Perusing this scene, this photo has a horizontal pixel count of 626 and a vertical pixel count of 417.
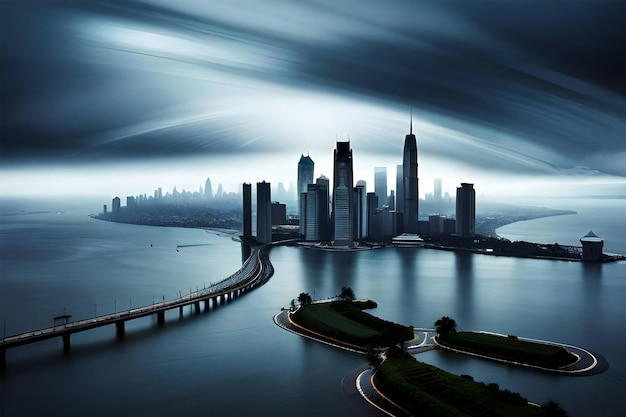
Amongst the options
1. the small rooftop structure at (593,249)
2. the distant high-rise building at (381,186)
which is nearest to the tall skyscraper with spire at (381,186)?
the distant high-rise building at (381,186)

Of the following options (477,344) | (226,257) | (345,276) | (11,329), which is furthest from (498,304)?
(226,257)

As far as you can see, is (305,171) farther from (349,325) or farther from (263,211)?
(349,325)

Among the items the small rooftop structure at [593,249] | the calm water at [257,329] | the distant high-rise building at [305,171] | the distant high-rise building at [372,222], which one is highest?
the distant high-rise building at [305,171]

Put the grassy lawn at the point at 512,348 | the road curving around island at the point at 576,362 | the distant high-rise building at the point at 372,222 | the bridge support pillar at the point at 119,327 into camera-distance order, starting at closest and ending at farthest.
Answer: the road curving around island at the point at 576,362 < the grassy lawn at the point at 512,348 < the bridge support pillar at the point at 119,327 < the distant high-rise building at the point at 372,222

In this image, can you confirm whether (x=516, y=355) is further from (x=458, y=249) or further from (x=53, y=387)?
(x=458, y=249)

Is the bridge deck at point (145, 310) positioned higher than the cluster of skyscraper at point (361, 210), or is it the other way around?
the cluster of skyscraper at point (361, 210)

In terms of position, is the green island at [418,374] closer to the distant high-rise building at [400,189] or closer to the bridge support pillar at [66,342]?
the bridge support pillar at [66,342]

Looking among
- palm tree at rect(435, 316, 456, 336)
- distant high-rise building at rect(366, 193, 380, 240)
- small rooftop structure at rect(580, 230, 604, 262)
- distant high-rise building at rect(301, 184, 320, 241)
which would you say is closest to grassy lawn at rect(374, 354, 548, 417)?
palm tree at rect(435, 316, 456, 336)
